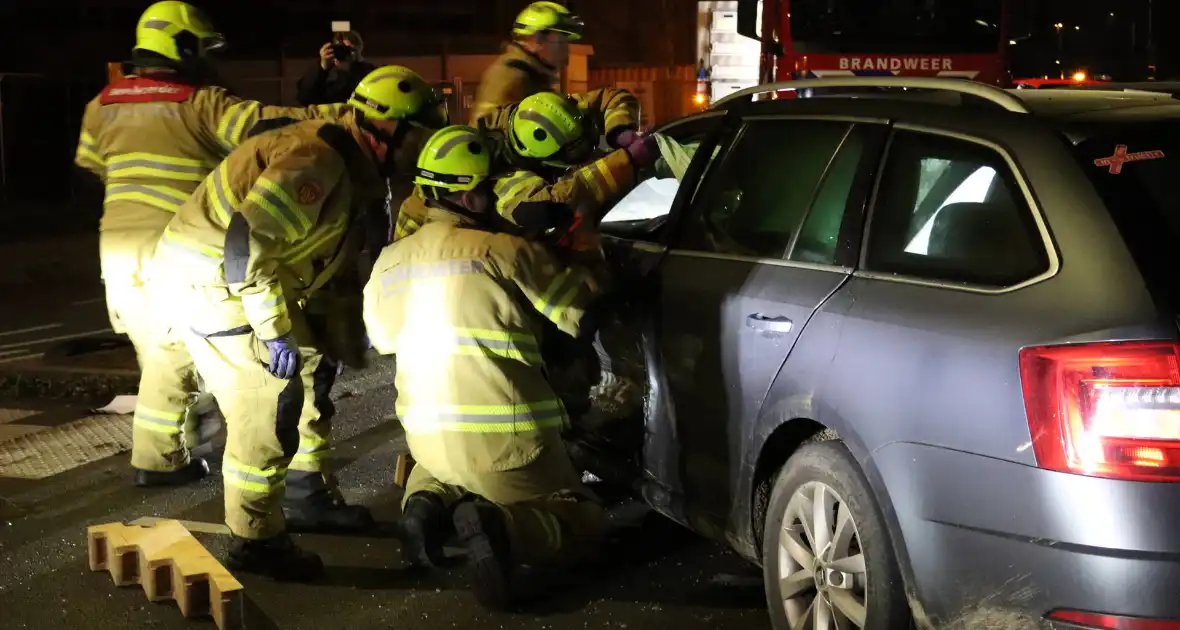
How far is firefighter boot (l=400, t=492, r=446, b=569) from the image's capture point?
4.47 m

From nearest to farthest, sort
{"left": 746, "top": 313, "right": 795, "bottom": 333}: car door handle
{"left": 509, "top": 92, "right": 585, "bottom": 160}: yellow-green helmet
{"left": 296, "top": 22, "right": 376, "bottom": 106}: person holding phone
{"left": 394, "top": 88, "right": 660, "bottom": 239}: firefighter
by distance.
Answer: {"left": 746, "top": 313, "right": 795, "bottom": 333}: car door handle → {"left": 394, "top": 88, "right": 660, "bottom": 239}: firefighter → {"left": 509, "top": 92, "right": 585, "bottom": 160}: yellow-green helmet → {"left": 296, "top": 22, "right": 376, "bottom": 106}: person holding phone

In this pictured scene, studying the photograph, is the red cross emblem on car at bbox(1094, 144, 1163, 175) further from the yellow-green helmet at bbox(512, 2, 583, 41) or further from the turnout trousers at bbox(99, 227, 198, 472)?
the yellow-green helmet at bbox(512, 2, 583, 41)

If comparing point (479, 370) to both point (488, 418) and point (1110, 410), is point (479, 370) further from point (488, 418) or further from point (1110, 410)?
point (1110, 410)

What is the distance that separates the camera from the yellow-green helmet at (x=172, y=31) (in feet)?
18.6

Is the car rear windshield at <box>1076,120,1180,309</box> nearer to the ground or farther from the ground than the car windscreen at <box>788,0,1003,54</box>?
nearer to the ground

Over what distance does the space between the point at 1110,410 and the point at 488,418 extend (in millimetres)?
2227

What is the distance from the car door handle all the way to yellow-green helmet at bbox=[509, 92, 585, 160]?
1.74 m

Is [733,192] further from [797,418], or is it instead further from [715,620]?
[715,620]

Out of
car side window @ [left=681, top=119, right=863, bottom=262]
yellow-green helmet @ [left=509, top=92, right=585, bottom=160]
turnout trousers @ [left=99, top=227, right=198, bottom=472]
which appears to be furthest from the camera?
turnout trousers @ [left=99, top=227, right=198, bottom=472]

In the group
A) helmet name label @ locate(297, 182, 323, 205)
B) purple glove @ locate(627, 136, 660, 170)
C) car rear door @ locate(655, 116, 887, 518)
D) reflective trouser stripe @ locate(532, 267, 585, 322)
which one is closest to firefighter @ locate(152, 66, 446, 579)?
helmet name label @ locate(297, 182, 323, 205)

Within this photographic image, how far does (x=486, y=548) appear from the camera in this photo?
14.4ft

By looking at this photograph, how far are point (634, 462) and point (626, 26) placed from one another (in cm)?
3305

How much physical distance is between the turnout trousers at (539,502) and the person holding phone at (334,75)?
365 centimetres

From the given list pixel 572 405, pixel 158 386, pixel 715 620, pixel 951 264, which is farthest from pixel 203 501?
pixel 951 264
